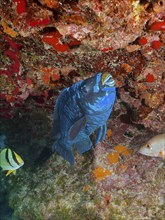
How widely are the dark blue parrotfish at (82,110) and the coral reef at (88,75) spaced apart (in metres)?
0.69

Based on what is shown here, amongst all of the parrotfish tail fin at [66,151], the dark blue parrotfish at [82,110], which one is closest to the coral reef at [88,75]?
the dark blue parrotfish at [82,110]

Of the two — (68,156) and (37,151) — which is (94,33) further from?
(37,151)

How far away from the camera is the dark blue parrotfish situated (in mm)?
2379

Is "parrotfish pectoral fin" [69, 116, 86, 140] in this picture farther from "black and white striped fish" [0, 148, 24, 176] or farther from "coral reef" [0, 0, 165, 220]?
"black and white striped fish" [0, 148, 24, 176]

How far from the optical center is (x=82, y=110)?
2.65 m

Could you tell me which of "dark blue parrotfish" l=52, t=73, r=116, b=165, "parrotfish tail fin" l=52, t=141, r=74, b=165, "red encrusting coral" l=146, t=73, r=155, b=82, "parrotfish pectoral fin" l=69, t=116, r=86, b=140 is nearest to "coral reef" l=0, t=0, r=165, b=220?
"red encrusting coral" l=146, t=73, r=155, b=82

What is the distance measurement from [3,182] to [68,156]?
3518mm

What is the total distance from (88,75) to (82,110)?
115 centimetres

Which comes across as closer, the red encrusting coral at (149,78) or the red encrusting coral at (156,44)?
the red encrusting coral at (156,44)

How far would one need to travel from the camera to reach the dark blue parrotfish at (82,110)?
7.80ft

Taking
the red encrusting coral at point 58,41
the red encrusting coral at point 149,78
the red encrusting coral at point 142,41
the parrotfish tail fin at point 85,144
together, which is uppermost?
the red encrusting coral at point 58,41

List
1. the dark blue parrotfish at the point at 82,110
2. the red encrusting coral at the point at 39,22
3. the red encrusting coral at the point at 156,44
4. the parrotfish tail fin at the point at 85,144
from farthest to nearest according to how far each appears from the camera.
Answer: the parrotfish tail fin at the point at 85,144 → the red encrusting coral at the point at 156,44 → the red encrusting coral at the point at 39,22 → the dark blue parrotfish at the point at 82,110

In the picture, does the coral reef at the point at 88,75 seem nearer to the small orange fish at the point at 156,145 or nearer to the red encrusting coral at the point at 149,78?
the red encrusting coral at the point at 149,78

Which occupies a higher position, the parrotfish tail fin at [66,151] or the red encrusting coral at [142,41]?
the red encrusting coral at [142,41]
